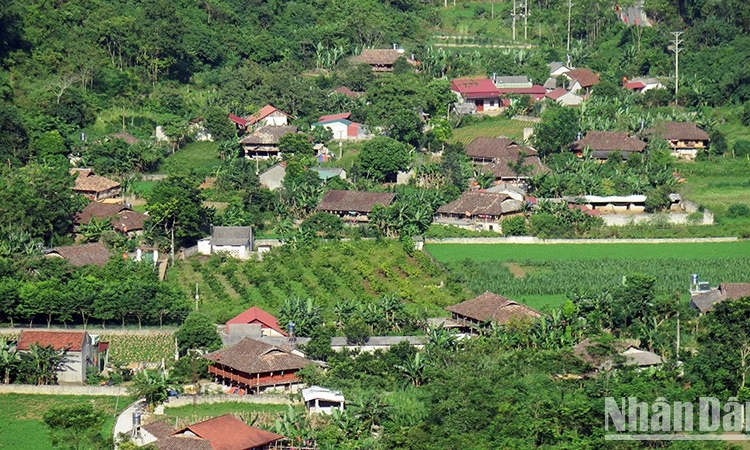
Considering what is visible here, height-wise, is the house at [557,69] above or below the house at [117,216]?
above

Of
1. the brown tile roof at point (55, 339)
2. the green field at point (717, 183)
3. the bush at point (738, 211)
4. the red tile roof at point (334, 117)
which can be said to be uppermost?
the red tile roof at point (334, 117)

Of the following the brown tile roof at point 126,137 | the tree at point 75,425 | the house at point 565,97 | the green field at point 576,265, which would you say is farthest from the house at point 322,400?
the house at point 565,97

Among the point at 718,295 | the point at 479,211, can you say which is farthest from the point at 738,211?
the point at 718,295

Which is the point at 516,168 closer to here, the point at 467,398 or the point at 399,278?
the point at 399,278

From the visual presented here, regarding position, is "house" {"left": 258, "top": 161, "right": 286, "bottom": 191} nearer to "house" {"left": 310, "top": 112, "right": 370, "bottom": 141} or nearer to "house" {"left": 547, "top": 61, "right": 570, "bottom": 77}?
"house" {"left": 310, "top": 112, "right": 370, "bottom": 141}

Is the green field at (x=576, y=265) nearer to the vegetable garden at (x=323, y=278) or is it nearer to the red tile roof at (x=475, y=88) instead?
the vegetable garden at (x=323, y=278)

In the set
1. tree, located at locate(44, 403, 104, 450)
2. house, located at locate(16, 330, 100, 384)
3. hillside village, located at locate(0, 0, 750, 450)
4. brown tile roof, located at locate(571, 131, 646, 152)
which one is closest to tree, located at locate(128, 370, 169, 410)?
hillside village, located at locate(0, 0, 750, 450)
